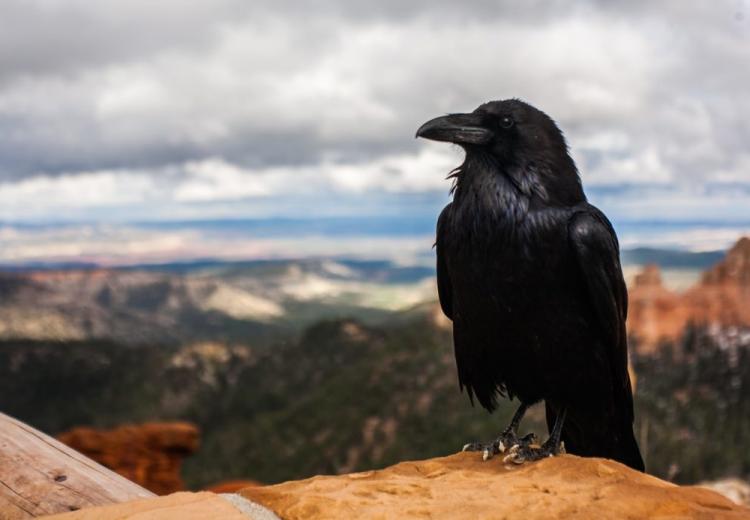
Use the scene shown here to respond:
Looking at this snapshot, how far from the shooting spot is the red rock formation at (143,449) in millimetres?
24672

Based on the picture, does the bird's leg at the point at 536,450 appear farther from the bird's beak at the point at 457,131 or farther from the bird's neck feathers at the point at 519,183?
the bird's beak at the point at 457,131

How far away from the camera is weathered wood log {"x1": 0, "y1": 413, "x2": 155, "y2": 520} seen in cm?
570

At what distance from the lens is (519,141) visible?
651 cm

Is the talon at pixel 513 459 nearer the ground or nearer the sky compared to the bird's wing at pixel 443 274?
nearer the ground

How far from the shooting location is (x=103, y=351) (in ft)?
292

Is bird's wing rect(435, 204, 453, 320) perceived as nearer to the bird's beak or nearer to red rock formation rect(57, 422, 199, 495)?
the bird's beak

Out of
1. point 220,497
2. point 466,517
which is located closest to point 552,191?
point 466,517

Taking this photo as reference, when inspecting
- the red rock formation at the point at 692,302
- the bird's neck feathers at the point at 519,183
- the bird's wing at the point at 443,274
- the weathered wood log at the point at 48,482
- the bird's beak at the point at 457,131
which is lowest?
the red rock formation at the point at 692,302

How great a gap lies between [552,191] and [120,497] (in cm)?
394

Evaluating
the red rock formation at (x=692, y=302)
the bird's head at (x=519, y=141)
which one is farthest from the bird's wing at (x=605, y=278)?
the red rock formation at (x=692, y=302)

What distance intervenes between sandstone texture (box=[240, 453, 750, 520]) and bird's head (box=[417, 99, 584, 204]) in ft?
6.97

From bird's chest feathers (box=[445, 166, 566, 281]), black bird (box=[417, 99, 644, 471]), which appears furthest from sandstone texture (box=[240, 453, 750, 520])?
bird's chest feathers (box=[445, 166, 566, 281])

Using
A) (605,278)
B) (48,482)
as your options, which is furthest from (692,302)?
(48,482)

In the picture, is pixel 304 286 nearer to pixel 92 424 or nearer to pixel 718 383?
pixel 92 424
